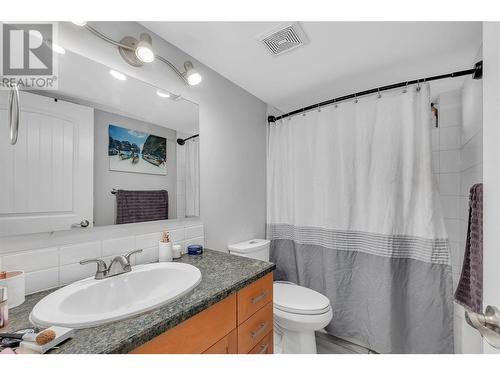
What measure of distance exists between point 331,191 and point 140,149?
1.41 metres

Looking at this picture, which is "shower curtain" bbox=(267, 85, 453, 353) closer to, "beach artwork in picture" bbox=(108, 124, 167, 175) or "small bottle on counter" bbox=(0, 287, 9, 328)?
"beach artwork in picture" bbox=(108, 124, 167, 175)

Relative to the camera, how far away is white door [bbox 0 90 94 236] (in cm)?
79

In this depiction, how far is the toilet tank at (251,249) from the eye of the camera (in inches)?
64.1

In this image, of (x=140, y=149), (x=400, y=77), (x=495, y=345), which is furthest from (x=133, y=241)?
(x=400, y=77)

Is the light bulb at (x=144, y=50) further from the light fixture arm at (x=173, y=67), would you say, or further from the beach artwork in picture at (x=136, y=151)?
the beach artwork in picture at (x=136, y=151)

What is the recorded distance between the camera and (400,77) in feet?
5.25

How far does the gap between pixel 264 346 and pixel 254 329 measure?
0.51 ft

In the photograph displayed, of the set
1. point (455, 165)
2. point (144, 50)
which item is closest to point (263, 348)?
point (144, 50)

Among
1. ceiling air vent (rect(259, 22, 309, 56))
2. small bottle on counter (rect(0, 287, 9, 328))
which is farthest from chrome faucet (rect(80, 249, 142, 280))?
ceiling air vent (rect(259, 22, 309, 56))

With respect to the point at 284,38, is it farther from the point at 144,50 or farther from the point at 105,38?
the point at 105,38

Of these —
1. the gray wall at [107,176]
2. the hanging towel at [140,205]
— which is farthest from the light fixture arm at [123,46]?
the hanging towel at [140,205]

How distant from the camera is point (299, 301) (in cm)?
147

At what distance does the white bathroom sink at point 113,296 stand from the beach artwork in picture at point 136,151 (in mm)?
512
